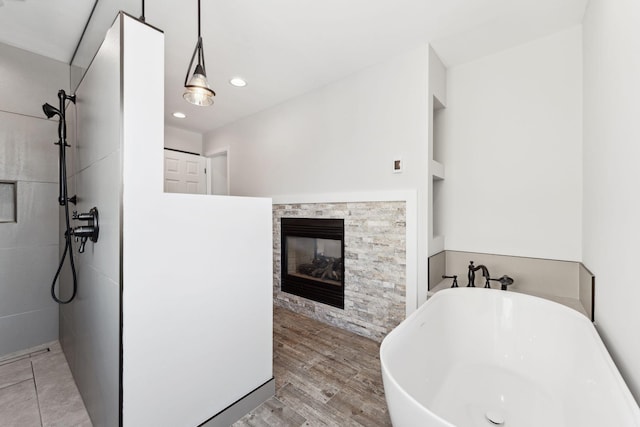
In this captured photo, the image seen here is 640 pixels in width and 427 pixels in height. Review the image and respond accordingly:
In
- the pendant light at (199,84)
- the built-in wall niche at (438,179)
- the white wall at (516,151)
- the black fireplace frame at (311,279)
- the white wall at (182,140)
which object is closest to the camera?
the pendant light at (199,84)

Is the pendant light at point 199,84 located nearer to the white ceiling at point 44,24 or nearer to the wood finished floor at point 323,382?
the white ceiling at point 44,24

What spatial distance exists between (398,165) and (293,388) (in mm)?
1930

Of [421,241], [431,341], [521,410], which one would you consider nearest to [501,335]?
[521,410]

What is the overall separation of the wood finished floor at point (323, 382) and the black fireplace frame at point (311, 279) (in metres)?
0.33

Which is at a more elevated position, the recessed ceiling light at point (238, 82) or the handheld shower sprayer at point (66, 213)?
the recessed ceiling light at point (238, 82)

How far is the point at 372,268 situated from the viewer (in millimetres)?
2533

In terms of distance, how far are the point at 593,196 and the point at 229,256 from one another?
2267mm

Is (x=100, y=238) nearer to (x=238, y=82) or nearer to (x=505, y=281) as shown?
(x=238, y=82)

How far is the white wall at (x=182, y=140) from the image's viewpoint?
4.34m

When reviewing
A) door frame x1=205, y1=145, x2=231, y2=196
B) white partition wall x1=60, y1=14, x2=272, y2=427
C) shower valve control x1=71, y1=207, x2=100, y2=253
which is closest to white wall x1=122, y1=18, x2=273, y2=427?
white partition wall x1=60, y1=14, x2=272, y2=427

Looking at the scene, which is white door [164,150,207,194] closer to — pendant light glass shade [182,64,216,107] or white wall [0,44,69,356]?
white wall [0,44,69,356]

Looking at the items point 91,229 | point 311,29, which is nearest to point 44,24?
point 91,229

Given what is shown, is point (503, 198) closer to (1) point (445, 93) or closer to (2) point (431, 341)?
(1) point (445, 93)

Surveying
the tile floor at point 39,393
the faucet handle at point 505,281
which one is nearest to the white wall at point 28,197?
the tile floor at point 39,393
